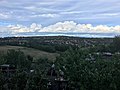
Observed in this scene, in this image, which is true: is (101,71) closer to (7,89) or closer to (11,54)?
(7,89)

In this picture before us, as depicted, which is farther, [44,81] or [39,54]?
[39,54]

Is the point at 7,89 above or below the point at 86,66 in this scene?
below

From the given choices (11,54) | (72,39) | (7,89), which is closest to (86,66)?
(7,89)

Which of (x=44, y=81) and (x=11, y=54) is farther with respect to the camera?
(x=11, y=54)

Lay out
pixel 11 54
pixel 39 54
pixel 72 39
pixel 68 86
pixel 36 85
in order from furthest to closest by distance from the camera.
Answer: pixel 72 39
pixel 39 54
pixel 11 54
pixel 68 86
pixel 36 85

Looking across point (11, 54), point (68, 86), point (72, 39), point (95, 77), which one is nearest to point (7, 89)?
point (68, 86)

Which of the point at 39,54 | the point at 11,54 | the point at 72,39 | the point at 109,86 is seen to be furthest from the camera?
the point at 72,39

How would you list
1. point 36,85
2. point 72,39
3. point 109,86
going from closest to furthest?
point 109,86, point 36,85, point 72,39

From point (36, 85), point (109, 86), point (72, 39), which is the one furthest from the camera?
point (72, 39)

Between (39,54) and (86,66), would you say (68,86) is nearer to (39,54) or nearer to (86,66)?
(86,66)
